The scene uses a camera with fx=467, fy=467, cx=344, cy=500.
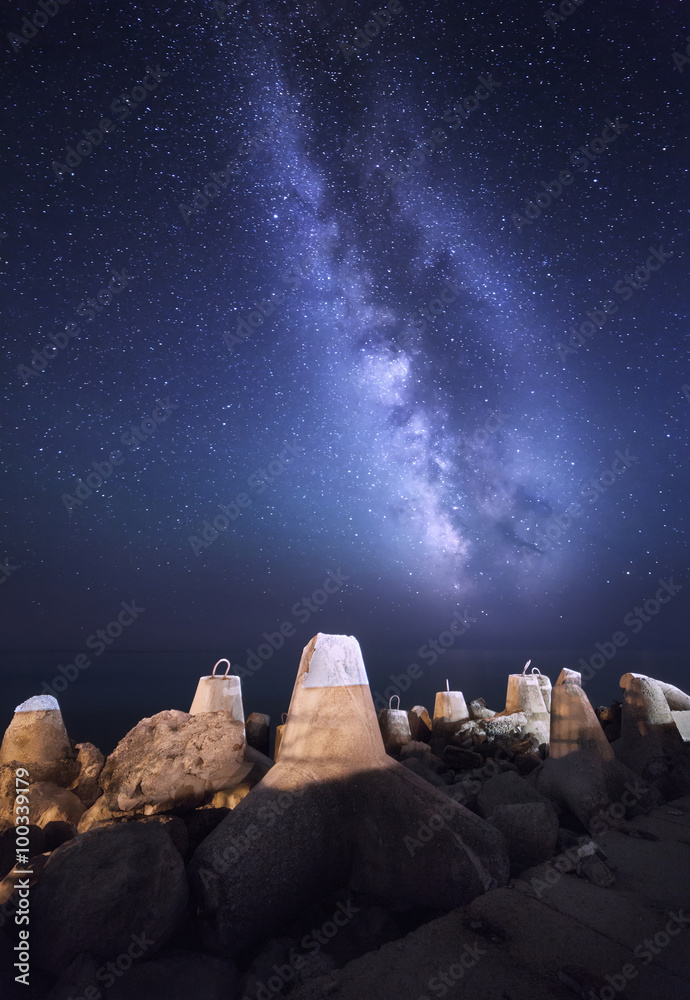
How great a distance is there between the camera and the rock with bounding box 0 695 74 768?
20.4 ft

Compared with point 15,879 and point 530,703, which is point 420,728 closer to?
point 530,703

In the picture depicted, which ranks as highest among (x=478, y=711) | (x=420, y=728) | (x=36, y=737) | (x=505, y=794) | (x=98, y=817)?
(x=36, y=737)

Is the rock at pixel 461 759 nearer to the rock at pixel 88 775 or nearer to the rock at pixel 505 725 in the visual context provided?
the rock at pixel 505 725

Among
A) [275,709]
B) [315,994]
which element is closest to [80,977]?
[315,994]

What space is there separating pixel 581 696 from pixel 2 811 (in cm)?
745

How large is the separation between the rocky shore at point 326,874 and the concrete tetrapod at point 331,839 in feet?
0.04

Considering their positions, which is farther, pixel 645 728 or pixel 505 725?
pixel 505 725

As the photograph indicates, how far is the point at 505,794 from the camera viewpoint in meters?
5.64

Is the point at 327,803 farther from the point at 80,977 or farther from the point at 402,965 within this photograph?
the point at 80,977

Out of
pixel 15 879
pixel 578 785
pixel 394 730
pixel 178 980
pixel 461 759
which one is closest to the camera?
pixel 178 980

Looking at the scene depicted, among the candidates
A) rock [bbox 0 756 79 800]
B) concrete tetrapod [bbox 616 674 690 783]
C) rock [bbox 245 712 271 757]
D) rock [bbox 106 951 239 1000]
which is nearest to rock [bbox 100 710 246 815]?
rock [bbox 0 756 79 800]
